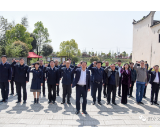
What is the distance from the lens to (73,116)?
5.11m

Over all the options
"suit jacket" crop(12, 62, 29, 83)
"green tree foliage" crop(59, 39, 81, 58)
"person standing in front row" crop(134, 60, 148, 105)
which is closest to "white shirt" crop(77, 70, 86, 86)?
"suit jacket" crop(12, 62, 29, 83)

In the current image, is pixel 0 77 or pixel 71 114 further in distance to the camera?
pixel 0 77

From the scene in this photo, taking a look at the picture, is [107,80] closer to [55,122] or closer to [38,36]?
[55,122]

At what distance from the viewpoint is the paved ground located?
4.49 metres

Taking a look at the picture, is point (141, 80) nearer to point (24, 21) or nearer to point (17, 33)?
point (17, 33)

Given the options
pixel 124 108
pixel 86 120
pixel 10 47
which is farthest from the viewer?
pixel 10 47

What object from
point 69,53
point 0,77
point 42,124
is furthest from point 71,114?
point 69,53

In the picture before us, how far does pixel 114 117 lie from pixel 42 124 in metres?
2.45

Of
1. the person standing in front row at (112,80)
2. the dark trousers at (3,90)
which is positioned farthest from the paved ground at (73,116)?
the person standing in front row at (112,80)

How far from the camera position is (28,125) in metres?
4.32

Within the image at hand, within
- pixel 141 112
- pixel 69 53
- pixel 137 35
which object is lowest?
pixel 141 112

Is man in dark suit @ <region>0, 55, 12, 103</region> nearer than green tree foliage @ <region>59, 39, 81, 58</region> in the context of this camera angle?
Yes

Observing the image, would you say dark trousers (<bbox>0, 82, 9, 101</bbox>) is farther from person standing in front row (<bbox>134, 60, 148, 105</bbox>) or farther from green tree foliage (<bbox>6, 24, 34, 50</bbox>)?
green tree foliage (<bbox>6, 24, 34, 50</bbox>)

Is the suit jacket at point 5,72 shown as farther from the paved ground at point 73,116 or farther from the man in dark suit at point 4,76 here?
the paved ground at point 73,116
